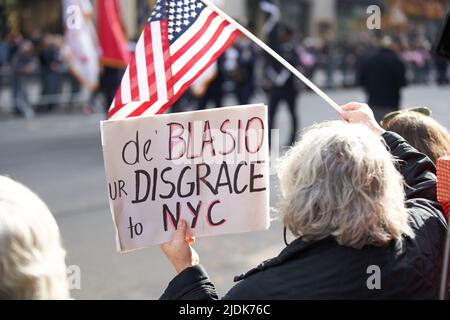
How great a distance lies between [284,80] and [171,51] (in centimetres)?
791

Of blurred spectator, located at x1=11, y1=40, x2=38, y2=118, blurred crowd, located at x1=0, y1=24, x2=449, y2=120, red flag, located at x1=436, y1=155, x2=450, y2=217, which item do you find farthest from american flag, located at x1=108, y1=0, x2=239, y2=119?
blurred spectator, located at x1=11, y1=40, x2=38, y2=118

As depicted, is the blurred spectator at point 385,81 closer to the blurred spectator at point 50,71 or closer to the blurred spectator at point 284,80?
the blurred spectator at point 284,80

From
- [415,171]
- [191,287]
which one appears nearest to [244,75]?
[415,171]

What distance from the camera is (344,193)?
6.90 feet

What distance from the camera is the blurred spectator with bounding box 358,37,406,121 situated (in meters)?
8.86

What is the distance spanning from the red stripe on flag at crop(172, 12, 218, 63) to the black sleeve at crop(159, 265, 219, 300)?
1189 mm

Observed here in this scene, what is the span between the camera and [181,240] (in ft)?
8.04

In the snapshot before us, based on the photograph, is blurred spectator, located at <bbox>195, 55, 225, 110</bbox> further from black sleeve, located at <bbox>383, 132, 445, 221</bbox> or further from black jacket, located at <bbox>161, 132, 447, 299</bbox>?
black jacket, located at <bbox>161, 132, 447, 299</bbox>

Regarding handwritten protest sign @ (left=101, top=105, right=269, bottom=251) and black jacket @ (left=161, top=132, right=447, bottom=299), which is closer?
black jacket @ (left=161, top=132, right=447, bottom=299)

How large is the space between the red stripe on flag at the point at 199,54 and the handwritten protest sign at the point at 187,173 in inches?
26.2

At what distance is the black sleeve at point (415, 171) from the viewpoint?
Result: 8.73ft

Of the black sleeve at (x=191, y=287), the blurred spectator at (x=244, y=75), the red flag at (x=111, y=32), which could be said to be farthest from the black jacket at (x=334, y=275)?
the blurred spectator at (x=244, y=75)

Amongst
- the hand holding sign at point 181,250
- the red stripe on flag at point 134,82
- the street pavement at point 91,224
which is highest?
the red stripe on flag at point 134,82
